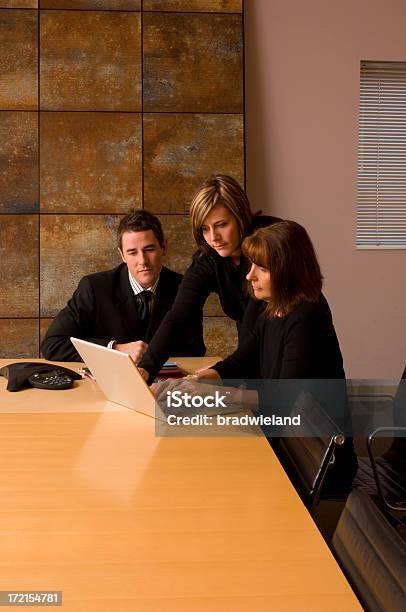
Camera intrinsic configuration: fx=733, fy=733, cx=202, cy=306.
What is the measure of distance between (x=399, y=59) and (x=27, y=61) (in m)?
2.58

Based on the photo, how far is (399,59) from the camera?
5215mm

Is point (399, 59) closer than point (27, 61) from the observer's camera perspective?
No

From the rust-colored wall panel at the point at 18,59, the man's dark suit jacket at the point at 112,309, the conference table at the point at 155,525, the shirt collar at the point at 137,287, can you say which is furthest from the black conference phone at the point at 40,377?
the rust-colored wall panel at the point at 18,59

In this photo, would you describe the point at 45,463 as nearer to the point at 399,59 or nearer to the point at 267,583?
the point at 267,583

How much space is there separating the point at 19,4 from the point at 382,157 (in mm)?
2718

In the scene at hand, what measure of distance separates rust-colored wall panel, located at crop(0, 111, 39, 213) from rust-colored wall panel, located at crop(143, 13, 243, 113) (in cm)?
79

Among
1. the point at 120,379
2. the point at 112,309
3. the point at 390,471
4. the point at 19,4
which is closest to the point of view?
the point at 120,379

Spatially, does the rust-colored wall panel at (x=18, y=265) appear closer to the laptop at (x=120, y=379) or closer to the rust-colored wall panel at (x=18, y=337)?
the rust-colored wall panel at (x=18, y=337)

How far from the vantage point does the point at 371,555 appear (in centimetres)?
113

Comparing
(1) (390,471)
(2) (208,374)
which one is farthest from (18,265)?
(1) (390,471)

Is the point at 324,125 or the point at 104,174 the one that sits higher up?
the point at 324,125

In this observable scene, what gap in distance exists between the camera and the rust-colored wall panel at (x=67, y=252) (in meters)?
4.79

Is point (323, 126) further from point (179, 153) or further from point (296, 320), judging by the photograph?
point (296, 320)

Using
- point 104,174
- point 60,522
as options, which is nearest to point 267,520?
point 60,522
